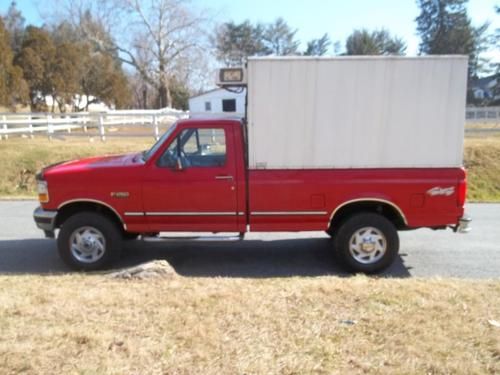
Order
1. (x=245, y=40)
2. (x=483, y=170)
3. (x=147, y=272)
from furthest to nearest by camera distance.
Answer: (x=245, y=40)
(x=483, y=170)
(x=147, y=272)

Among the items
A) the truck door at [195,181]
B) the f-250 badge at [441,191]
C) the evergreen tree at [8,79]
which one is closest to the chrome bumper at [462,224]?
the f-250 badge at [441,191]

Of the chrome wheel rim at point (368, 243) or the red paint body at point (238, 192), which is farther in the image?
the chrome wheel rim at point (368, 243)

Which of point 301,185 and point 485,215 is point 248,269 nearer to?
point 301,185

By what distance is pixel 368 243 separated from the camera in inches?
218

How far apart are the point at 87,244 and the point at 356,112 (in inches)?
150

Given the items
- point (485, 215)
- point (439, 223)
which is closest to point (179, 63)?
point (485, 215)

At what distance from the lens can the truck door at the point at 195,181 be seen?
18.1ft

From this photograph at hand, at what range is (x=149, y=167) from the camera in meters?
5.55

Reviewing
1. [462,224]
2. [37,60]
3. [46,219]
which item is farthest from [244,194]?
[37,60]

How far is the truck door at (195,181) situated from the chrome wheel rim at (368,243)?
1537mm

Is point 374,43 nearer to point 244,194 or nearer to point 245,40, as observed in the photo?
point 245,40

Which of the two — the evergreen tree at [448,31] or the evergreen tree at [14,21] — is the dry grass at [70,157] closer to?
the evergreen tree at [14,21]

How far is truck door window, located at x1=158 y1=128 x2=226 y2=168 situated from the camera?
5551mm

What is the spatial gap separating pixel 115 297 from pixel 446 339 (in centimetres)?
296
